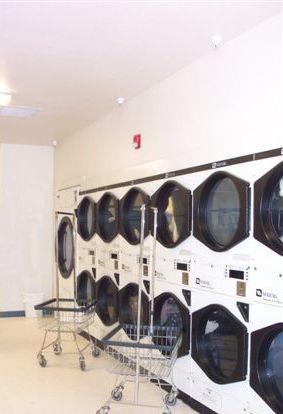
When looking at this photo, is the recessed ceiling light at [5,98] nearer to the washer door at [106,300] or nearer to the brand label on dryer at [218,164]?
the washer door at [106,300]

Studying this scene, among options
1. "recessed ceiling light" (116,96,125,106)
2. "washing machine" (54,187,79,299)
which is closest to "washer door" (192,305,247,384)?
"recessed ceiling light" (116,96,125,106)

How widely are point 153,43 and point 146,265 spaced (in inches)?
80.2

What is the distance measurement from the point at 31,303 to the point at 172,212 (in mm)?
4352

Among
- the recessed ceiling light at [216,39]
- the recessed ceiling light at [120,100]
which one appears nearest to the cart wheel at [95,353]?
the recessed ceiling light at [120,100]

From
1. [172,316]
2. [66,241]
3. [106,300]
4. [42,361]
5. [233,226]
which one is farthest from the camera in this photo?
[66,241]

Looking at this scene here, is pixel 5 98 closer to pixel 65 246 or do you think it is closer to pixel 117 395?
pixel 65 246

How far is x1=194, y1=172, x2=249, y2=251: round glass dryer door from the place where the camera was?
3.27 meters

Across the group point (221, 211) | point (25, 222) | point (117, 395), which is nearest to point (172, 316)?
point (117, 395)

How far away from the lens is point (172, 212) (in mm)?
4316

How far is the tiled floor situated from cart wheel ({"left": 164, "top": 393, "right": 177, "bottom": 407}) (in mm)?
49

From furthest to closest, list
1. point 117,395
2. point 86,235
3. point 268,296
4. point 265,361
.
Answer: point 86,235, point 117,395, point 265,361, point 268,296

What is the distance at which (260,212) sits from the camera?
311 cm

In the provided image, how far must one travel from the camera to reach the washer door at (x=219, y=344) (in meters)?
3.29

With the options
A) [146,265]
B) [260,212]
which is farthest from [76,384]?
[260,212]
